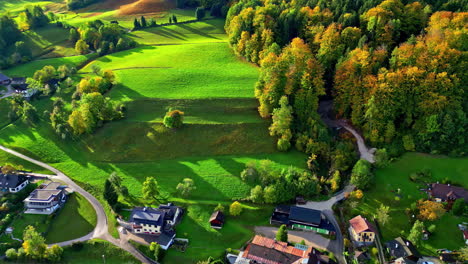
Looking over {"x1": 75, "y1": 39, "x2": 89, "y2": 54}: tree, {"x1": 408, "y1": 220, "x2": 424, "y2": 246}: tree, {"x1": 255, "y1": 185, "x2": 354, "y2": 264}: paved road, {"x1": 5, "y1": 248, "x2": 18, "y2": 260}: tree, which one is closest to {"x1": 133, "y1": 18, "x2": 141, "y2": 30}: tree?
{"x1": 75, "y1": 39, "x2": 89, "y2": 54}: tree

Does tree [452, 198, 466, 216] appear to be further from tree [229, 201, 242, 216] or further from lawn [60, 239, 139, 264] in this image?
lawn [60, 239, 139, 264]

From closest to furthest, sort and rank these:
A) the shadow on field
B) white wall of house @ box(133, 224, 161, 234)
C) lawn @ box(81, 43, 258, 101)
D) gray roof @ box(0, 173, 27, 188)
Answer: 1. white wall of house @ box(133, 224, 161, 234)
2. gray roof @ box(0, 173, 27, 188)
3. lawn @ box(81, 43, 258, 101)
4. the shadow on field

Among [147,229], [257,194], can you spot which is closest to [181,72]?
[257,194]

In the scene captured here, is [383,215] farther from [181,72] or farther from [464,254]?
[181,72]

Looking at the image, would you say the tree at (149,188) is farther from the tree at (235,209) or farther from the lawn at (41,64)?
the lawn at (41,64)

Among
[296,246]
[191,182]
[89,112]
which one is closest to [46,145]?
[89,112]

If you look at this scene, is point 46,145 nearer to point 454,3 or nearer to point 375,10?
point 375,10
